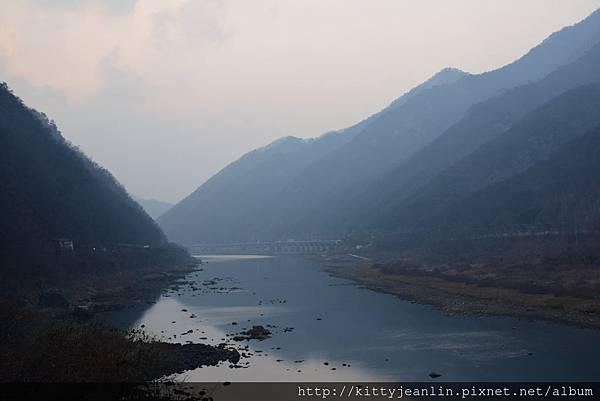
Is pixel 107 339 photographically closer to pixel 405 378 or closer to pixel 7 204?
pixel 405 378

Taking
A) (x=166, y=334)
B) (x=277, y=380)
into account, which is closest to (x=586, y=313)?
(x=277, y=380)

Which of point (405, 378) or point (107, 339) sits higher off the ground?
point (107, 339)

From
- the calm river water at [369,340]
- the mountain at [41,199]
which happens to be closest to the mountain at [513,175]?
the calm river water at [369,340]

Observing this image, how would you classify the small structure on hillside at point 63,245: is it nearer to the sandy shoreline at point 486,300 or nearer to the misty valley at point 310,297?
the misty valley at point 310,297

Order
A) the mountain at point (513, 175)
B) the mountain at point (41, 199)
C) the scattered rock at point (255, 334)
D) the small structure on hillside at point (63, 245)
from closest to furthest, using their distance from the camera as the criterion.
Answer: the scattered rock at point (255, 334)
the mountain at point (41, 199)
the small structure on hillside at point (63, 245)
the mountain at point (513, 175)

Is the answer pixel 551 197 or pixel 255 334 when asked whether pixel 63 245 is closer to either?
pixel 255 334

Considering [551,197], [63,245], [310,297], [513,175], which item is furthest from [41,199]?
[513,175]

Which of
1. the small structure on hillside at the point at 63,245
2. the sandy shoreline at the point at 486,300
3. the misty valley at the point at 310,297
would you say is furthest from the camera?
the small structure on hillside at the point at 63,245
